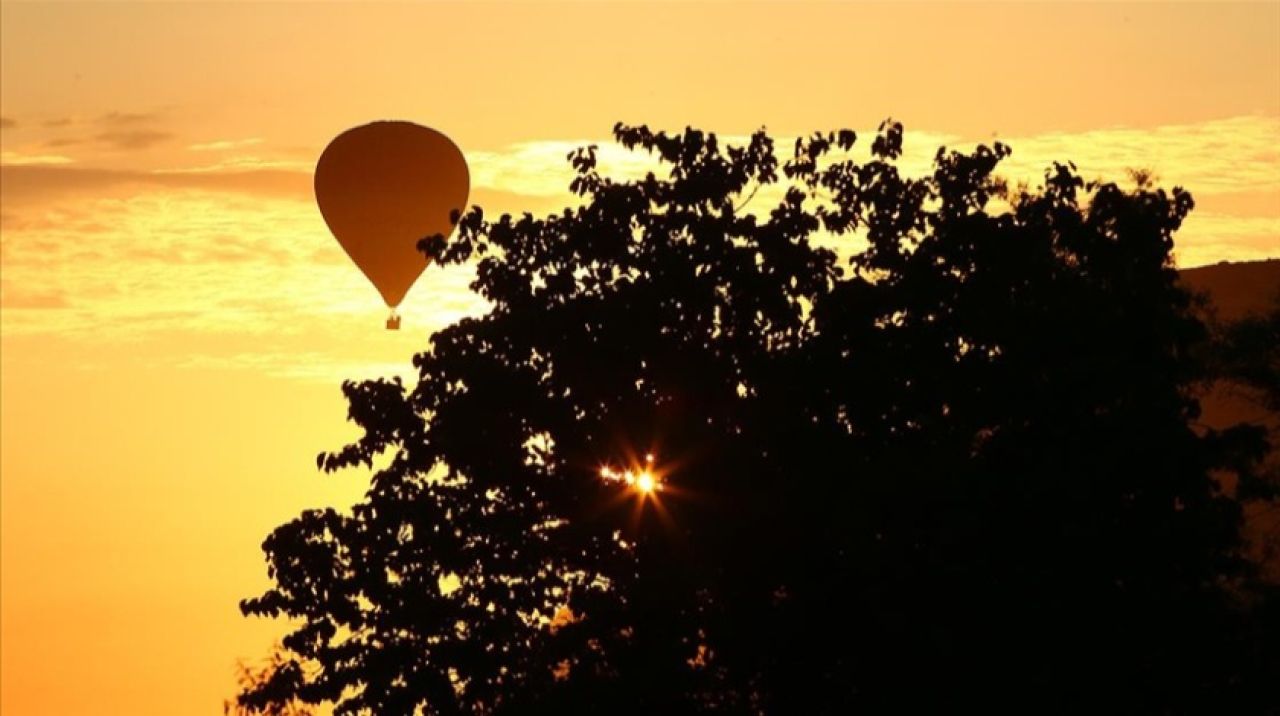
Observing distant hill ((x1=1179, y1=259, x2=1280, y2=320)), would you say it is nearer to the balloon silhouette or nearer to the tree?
the balloon silhouette

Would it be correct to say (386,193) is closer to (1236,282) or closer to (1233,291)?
(1233,291)

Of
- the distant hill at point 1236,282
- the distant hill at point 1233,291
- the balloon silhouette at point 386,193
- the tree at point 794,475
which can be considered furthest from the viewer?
the distant hill at point 1236,282

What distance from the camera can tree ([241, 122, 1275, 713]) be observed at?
28016 millimetres

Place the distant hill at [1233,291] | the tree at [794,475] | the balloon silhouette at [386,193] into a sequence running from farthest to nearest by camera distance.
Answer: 1. the distant hill at [1233,291]
2. the balloon silhouette at [386,193]
3. the tree at [794,475]

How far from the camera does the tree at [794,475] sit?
28016 millimetres

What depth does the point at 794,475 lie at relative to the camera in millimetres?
28750

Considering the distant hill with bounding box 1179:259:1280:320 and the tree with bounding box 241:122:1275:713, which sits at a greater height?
the distant hill with bounding box 1179:259:1280:320

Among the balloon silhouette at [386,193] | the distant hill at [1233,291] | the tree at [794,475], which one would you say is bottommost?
the tree at [794,475]

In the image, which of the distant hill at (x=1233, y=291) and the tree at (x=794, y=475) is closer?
the tree at (x=794, y=475)

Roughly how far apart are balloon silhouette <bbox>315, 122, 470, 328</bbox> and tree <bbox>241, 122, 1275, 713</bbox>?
33079mm

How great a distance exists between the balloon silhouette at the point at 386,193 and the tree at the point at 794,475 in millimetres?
33079

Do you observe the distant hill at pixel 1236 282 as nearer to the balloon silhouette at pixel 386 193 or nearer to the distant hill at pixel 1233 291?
the distant hill at pixel 1233 291

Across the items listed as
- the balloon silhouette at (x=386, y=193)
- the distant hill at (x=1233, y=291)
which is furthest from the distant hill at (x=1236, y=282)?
the balloon silhouette at (x=386, y=193)

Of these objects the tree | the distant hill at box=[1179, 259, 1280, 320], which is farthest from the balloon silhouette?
the distant hill at box=[1179, 259, 1280, 320]
